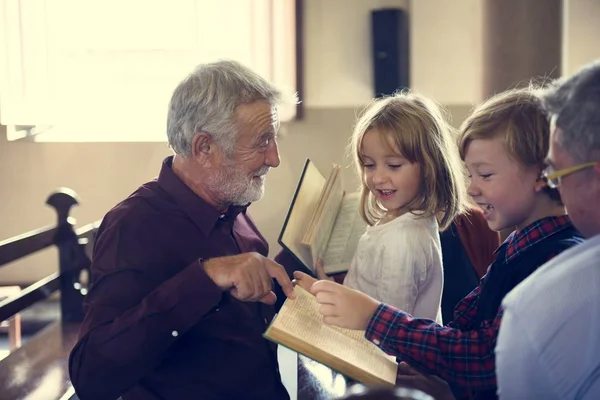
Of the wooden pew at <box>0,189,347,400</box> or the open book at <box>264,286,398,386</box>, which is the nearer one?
the open book at <box>264,286,398,386</box>

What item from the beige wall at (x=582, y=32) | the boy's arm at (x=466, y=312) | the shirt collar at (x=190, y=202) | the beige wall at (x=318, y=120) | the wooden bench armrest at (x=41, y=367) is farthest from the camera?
the beige wall at (x=318, y=120)

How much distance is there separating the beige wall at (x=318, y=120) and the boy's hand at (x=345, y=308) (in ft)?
10.6

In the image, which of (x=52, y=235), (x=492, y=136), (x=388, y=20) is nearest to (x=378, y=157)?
(x=492, y=136)

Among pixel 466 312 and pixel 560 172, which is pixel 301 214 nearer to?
pixel 466 312

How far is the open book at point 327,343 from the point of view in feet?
4.81

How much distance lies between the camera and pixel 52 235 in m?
3.11

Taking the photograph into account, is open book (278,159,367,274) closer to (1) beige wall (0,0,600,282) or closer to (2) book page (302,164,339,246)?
(2) book page (302,164,339,246)

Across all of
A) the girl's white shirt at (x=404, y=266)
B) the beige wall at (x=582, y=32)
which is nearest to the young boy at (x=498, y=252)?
the girl's white shirt at (x=404, y=266)

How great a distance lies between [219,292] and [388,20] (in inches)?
131

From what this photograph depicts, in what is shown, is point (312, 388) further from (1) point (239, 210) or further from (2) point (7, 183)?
(2) point (7, 183)

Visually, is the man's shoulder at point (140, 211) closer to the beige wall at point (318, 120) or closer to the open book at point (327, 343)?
the open book at point (327, 343)

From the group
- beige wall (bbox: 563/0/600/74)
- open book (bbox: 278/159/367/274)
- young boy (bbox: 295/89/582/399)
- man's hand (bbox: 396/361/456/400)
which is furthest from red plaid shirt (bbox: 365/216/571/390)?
beige wall (bbox: 563/0/600/74)

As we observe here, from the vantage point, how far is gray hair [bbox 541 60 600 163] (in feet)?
3.63

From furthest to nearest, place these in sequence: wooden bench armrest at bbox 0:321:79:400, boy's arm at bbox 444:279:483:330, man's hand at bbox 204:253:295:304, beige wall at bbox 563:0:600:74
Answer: beige wall at bbox 563:0:600:74
wooden bench armrest at bbox 0:321:79:400
boy's arm at bbox 444:279:483:330
man's hand at bbox 204:253:295:304
